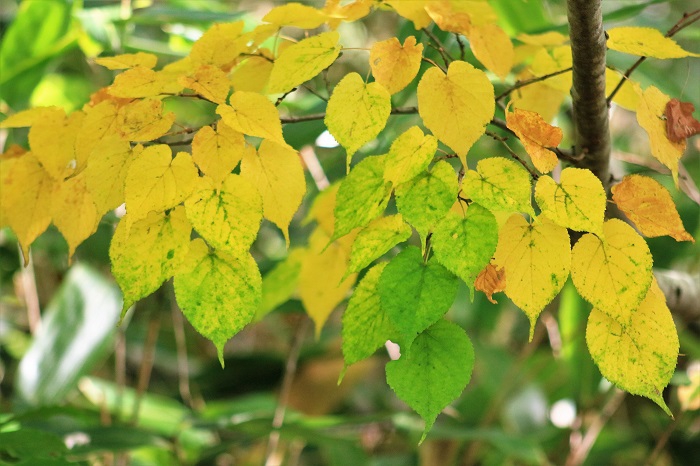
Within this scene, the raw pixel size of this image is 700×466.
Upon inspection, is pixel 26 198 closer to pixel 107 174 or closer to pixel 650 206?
pixel 107 174

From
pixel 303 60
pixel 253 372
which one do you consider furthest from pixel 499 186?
pixel 253 372

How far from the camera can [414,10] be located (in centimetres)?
45

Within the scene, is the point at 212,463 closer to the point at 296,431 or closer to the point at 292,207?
the point at 296,431

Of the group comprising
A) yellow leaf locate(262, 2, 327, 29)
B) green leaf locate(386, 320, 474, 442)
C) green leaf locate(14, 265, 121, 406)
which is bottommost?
green leaf locate(14, 265, 121, 406)

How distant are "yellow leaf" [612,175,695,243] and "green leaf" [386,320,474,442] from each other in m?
0.11

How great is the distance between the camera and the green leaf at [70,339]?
92 cm

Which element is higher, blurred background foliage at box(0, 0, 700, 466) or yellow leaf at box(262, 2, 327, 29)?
yellow leaf at box(262, 2, 327, 29)

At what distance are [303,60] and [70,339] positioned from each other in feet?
2.35

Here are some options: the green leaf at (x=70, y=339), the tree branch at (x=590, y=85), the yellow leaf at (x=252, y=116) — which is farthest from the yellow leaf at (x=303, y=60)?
the green leaf at (x=70, y=339)

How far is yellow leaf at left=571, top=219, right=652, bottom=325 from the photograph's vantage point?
0.33 meters

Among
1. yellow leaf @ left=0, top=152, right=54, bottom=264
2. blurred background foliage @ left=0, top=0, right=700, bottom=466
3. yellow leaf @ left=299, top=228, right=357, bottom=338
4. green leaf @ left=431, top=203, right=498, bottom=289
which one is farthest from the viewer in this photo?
blurred background foliage @ left=0, top=0, right=700, bottom=466

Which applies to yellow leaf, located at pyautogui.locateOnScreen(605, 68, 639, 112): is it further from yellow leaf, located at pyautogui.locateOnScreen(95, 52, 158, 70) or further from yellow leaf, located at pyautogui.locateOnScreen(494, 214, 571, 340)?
yellow leaf, located at pyautogui.locateOnScreen(95, 52, 158, 70)

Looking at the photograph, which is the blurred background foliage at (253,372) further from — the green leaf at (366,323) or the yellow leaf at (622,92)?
the green leaf at (366,323)

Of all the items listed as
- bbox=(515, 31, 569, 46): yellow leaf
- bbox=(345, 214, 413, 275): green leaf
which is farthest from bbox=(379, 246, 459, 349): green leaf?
bbox=(515, 31, 569, 46): yellow leaf
